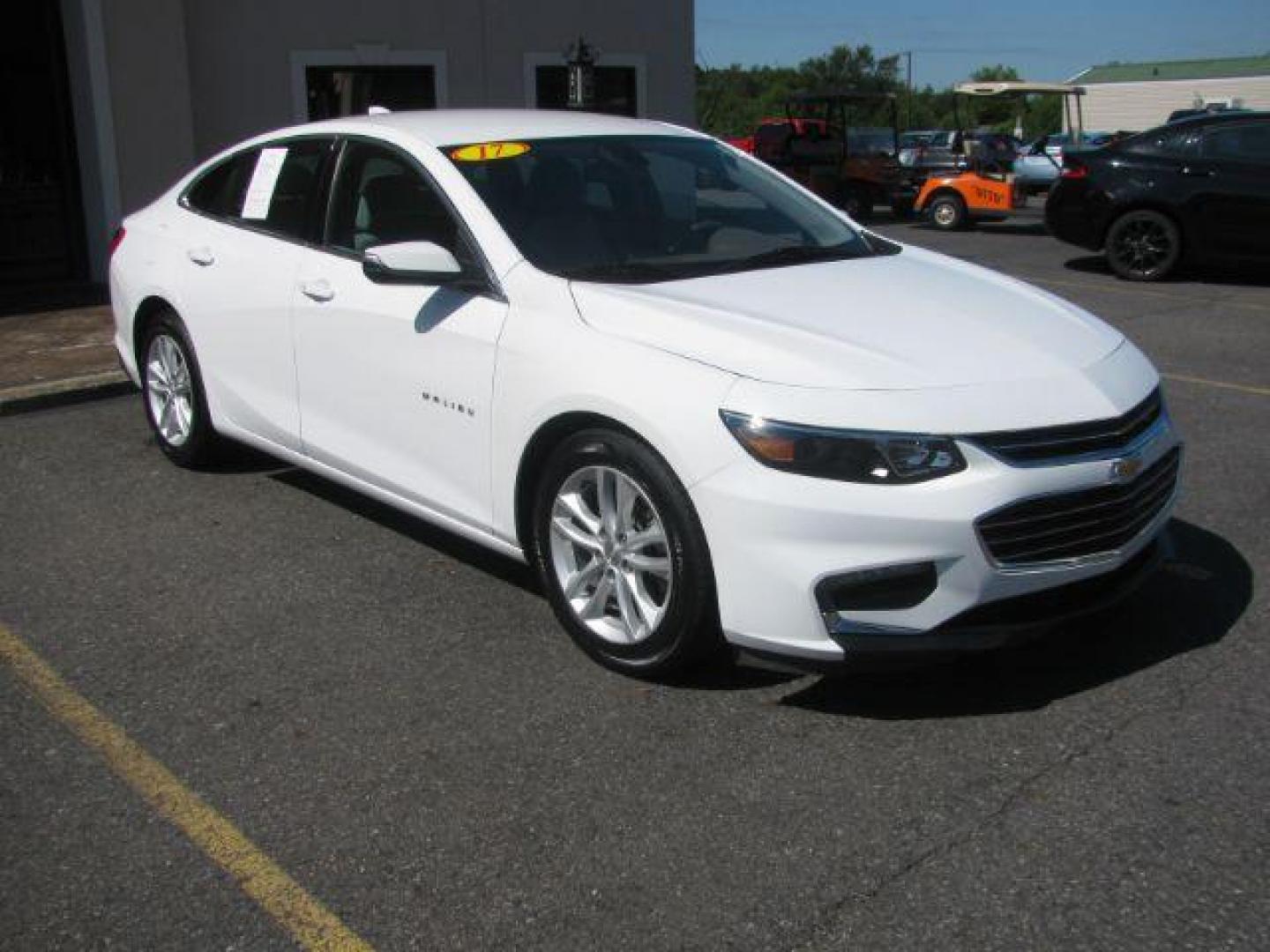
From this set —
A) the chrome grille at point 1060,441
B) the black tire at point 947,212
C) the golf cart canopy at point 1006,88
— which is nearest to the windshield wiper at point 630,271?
the chrome grille at point 1060,441

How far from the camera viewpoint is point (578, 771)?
3.21m

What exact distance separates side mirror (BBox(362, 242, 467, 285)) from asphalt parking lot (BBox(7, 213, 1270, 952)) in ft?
3.54

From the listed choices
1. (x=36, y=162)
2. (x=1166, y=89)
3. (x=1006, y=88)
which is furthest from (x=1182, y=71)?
(x=36, y=162)

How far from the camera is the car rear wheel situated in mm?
18578

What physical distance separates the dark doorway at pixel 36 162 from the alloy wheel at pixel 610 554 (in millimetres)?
8669

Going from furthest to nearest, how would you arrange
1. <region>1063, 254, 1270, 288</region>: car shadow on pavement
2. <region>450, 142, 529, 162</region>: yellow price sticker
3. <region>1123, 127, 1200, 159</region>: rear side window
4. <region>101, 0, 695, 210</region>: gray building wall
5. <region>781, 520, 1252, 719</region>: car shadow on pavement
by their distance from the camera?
<region>1063, 254, 1270, 288</region>: car shadow on pavement < <region>1123, 127, 1200, 159</region>: rear side window < <region>101, 0, 695, 210</region>: gray building wall < <region>450, 142, 529, 162</region>: yellow price sticker < <region>781, 520, 1252, 719</region>: car shadow on pavement

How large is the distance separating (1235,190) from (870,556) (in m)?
10.1

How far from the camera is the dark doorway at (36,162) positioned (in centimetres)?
1088

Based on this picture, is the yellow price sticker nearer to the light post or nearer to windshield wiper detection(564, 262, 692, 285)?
windshield wiper detection(564, 262, 692, 285)

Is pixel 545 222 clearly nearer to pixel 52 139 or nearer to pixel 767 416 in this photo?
pixel 767 416

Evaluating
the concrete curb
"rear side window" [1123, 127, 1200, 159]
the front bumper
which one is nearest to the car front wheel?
the concrete curb

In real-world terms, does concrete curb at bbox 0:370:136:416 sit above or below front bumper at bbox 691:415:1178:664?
below

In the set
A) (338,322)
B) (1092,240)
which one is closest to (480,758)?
(338,322)

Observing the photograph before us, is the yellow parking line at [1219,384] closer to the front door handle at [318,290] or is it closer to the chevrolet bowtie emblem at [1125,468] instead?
the chevrolet bowtie emblem at [1125,468]
